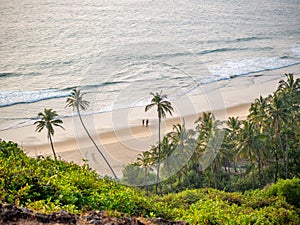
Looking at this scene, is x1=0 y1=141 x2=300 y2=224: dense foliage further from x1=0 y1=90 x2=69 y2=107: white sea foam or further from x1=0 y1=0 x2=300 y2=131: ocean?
x1=0 y1=90 x2=69 y2=107: white sea foam

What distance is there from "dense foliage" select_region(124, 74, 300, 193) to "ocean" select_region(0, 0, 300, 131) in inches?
554

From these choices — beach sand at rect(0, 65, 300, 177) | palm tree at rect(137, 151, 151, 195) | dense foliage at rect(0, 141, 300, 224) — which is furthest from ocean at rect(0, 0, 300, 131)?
dense foliage at rect(0, 141, 300, 224)

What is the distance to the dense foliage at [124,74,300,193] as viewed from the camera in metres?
30.4

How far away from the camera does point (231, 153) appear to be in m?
31.3

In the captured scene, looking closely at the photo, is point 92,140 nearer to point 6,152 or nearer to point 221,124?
point 221,124

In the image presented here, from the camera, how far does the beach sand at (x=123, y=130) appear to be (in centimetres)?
3516

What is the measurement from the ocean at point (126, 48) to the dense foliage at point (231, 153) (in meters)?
14.1

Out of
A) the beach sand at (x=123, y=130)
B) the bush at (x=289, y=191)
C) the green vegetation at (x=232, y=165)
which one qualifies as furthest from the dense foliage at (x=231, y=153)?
the bush at (x=289, y=191)

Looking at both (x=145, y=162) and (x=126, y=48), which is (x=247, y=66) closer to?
(x=126, y=48)

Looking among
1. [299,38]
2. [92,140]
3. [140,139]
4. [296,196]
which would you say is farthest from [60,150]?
[299,38]

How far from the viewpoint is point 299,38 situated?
8088cm

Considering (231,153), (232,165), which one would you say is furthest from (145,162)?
(232,165)

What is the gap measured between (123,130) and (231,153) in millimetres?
11735

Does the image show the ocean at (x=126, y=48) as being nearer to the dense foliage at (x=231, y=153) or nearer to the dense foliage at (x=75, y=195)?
the dense foliage at (x=231, y=153)
